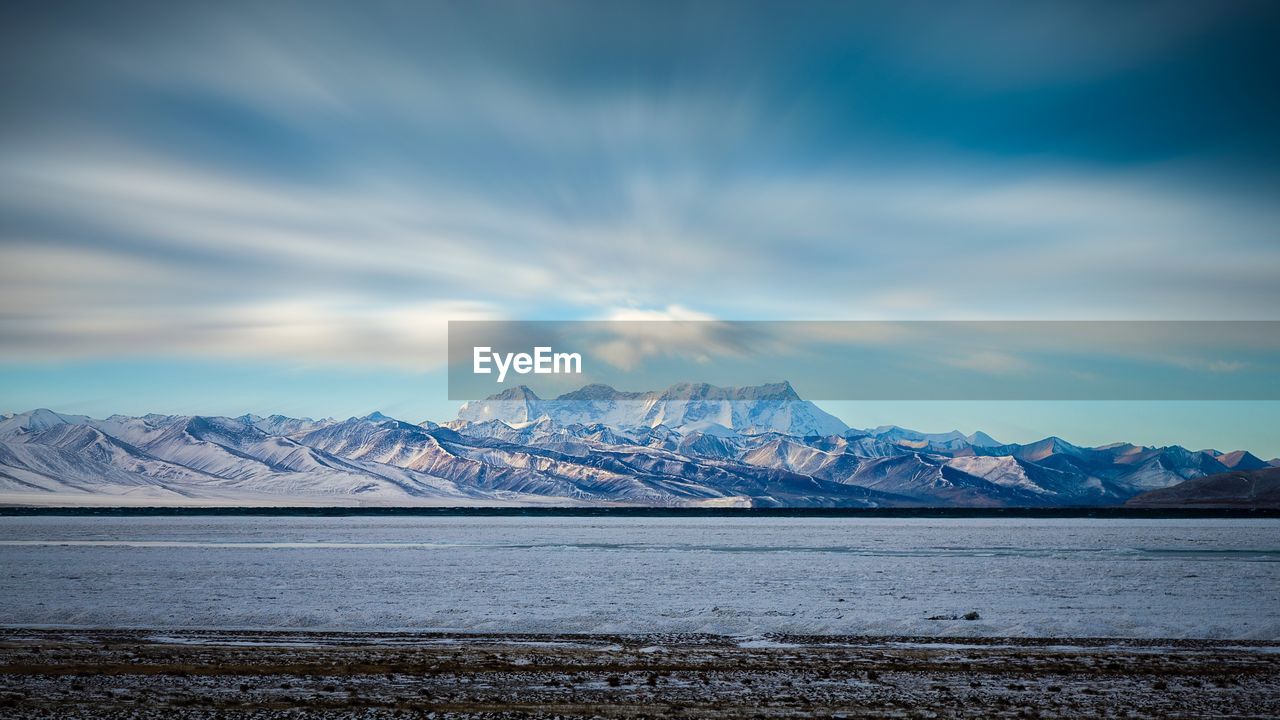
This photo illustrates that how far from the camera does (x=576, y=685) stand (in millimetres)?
16641

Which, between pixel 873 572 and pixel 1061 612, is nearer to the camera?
pixel 1061 612

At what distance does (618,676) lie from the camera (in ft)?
57.0

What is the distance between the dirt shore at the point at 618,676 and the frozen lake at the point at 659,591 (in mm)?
2707

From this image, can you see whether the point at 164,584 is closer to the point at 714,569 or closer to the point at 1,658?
the point at 1,658

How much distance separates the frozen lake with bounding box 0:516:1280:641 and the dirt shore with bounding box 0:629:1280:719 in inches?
107

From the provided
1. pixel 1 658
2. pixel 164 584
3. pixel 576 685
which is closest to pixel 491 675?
pixel 576 685

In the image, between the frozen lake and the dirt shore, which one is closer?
the dirt shore

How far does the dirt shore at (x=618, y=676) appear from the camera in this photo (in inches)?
580

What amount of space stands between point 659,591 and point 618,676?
16.1m

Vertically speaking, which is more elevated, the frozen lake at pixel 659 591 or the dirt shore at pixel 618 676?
the dirt shore at pixel 618 676

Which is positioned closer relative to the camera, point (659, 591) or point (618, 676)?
point (618, 676)

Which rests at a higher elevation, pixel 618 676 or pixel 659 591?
pixel 618 676

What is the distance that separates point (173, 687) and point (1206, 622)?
73.5 feet

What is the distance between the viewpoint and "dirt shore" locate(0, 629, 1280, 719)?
A: 1473 cm
